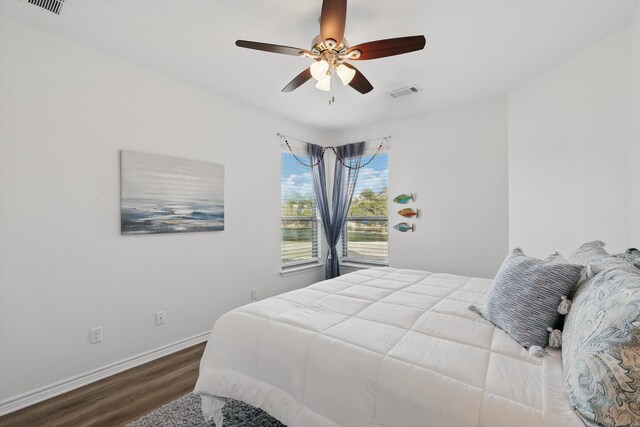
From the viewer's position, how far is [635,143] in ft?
6.36

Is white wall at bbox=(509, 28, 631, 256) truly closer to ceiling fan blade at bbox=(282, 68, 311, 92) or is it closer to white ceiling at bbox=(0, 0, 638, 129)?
white ceiling at bbox=(0, 0, 638, 129)

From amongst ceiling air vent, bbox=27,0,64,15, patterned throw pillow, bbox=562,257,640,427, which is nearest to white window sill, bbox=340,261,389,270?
patterned throw pillow, bbox=562,257,640,427

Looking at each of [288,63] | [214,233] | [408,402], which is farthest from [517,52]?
[214,233]

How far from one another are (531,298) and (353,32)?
1988 millimetres

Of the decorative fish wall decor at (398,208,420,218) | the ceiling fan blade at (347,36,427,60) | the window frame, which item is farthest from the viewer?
the window frame

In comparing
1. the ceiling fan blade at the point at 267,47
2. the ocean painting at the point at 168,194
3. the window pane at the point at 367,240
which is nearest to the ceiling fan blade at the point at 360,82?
the ceiling fan blade at the point at 267,47

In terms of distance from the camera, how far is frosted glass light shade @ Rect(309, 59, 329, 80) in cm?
196

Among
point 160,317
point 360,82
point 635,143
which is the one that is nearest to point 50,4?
point 360,82

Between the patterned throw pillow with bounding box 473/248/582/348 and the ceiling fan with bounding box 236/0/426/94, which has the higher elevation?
the ceiling fan with bounding box 236/0/426/94

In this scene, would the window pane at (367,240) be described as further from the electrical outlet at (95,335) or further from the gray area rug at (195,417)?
the electrical outlet at (95,335)

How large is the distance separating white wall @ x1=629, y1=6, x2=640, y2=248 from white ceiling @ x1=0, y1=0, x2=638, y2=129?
0.65 ft

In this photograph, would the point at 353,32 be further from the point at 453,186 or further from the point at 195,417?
the point at 195,417

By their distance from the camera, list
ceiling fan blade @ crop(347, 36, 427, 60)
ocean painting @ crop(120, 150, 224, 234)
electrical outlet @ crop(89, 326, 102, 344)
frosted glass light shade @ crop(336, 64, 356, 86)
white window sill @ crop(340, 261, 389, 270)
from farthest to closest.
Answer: white window sill @ crop(340, 261, 389, 270)
ocean painting @ crop(120, 150, 224, 234)
electrical outlet @ crop(89, 326, 102, 344)
frosted glass light shade @ crop(336, 64, 356, 86)
ceiling fan blade @ crop(347, 36, 427, 60)

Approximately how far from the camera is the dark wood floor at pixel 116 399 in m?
1.84
